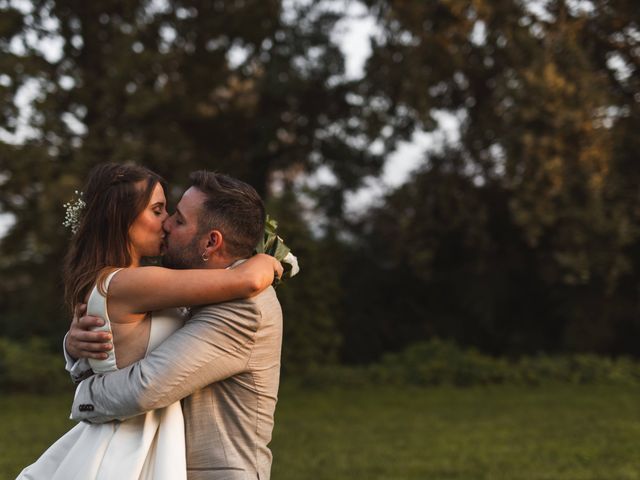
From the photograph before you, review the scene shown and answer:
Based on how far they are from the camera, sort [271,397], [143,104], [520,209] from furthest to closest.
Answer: [143,104] → [520,209] → [271,397]

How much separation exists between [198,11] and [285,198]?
3834 millimetres

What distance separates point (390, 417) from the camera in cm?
1031

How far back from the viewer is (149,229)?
287 centimetres

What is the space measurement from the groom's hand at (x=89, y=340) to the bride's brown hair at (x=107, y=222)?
0.41 ft

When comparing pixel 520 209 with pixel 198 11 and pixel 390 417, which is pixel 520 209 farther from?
pixel 198 11

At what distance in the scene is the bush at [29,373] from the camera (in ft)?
42.5

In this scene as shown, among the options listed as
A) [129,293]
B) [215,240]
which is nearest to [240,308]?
[215,240]

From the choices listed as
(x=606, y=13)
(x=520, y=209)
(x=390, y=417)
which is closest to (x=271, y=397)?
(x=390, y=417)

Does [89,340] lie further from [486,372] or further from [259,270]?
[486,372]

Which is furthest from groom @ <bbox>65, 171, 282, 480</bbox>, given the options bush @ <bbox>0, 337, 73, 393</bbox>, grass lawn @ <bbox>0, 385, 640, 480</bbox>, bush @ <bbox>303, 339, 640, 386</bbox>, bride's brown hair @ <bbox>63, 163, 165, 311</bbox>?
bush @ <bbox>0, 337, 73, 393</bbox>

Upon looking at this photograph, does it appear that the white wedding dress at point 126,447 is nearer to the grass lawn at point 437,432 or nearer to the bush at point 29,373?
the grass lawn at point 437,432

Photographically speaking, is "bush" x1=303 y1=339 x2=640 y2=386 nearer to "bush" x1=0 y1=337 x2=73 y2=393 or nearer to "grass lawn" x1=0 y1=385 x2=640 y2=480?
"grass lawn" x1=0 y1=385 x2=640 y2=480

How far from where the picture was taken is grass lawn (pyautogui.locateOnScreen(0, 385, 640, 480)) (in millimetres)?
7133

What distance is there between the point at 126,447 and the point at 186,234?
2.34ft
